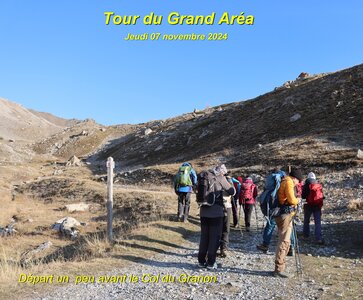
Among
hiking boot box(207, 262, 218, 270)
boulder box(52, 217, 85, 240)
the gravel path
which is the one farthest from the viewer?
boulder box(52, 217, 85, 240)

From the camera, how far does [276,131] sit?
40.8 metres

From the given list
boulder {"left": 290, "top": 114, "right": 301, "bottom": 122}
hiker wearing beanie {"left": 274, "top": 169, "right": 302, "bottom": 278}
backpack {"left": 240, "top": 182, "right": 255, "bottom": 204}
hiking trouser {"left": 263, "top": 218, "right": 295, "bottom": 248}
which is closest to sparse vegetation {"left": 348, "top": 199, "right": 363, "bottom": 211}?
backpack {"left": 240, "top": 182, "right": 255, "bottom": 204}

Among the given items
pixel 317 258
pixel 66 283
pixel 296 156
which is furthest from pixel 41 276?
pixel 296 156

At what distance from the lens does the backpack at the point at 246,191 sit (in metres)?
14.8

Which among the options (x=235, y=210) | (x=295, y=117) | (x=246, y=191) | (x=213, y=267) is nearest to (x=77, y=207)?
(x=235, y=210)

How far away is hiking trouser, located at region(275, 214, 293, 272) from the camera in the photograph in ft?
29.1

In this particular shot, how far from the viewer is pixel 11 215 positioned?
25.2 meters

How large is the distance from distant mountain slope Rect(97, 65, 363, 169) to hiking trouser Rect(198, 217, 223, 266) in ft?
66.3

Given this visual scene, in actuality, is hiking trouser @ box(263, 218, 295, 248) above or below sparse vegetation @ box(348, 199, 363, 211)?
below

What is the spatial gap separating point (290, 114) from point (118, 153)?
32.0 meters

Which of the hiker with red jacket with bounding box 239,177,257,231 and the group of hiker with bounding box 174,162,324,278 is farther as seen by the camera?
the hiker with red jacket with bounding box 239,177,257,231

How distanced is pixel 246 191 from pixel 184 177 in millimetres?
2494

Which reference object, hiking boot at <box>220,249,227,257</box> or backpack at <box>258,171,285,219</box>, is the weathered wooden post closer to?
hiking boot at <box>220,249,227,257</box>

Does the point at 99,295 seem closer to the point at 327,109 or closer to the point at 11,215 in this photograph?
the point at 11,215
